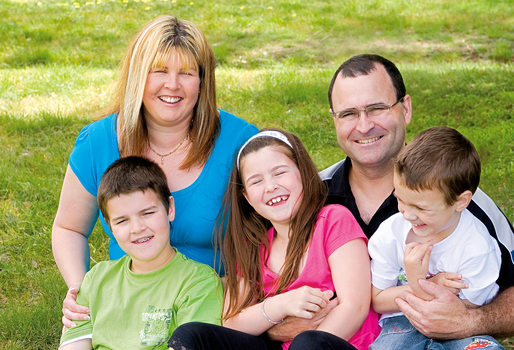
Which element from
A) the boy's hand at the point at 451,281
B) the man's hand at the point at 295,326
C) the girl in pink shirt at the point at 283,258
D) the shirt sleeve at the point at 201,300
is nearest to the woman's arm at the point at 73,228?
the shirt sleeve at the point at 201,300

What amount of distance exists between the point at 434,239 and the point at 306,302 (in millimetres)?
704

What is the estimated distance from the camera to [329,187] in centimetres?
346

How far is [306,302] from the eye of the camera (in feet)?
8.84

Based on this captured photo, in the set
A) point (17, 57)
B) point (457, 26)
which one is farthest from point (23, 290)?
point (457, 26)

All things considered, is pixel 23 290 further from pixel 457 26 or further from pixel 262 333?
pixel 457 26

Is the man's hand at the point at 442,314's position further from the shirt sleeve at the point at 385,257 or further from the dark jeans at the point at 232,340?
the dark jeans at the point at 232,340

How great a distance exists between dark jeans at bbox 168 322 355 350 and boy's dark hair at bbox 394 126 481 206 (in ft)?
2.63

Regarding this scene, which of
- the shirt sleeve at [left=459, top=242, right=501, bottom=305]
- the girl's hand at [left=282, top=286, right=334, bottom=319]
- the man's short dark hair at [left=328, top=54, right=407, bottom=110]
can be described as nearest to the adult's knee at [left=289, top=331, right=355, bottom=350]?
the girl's hand at [left=282, top=286, right=334, bottom=319]

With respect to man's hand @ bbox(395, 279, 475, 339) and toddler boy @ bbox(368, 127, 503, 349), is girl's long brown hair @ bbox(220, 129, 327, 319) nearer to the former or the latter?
toddler boy @ bbox(368, 127, 503, 349)

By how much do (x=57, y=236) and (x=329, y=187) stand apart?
1743mm

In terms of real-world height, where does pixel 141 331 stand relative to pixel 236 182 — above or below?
below

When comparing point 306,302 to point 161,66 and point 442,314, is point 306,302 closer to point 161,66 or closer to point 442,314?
point 442,314

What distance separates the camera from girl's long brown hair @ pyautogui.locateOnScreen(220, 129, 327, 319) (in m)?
2.98

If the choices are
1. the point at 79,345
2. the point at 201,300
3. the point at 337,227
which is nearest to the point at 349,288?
the point at 337,227
